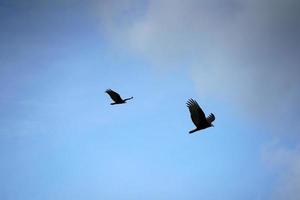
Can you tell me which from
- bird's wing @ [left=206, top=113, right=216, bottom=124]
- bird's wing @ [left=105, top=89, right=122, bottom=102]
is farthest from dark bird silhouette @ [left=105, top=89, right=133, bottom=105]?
bird's wing @ [left=206, top=113, right=216, bottom=124]

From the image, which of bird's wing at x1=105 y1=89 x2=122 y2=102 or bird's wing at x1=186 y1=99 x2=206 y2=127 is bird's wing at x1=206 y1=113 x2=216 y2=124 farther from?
bird's wing at x1=105 y1=89 x2=122 y2=102

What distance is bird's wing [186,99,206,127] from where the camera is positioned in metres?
25.7

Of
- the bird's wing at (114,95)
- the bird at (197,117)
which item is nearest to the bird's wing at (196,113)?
the bird at (197,117)

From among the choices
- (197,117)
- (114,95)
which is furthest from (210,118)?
(114,95)

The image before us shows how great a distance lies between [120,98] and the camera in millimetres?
40625

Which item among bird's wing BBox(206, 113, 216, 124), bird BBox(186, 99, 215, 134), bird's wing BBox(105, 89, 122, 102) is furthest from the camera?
bird's wing BBox(105, 89, 122, 102)

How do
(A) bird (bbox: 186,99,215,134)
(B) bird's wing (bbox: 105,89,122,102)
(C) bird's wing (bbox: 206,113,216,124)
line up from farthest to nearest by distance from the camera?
(B) bird's wing (bbox: 105,89,122,102), (C) bird's wing (bbox: 206,113,216,124), (A) bird (bbox: 186,99,215,134)

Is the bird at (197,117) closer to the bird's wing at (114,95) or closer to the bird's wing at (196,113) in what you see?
the bird's wing at (196,113)

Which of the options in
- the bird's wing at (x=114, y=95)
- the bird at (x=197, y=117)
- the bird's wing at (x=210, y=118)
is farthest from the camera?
the bird's wing at (x=114, y=95)

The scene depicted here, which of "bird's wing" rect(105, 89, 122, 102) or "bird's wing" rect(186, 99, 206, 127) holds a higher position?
"bird's wing" rect(105, 89, 122, 102)

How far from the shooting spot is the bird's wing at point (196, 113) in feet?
84.3

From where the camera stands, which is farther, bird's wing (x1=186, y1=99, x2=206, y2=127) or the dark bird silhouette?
the dark bird silhouette

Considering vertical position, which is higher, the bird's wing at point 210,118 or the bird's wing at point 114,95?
the bird's wing at point 114,95

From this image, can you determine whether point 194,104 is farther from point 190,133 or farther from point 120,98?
point 120,98
